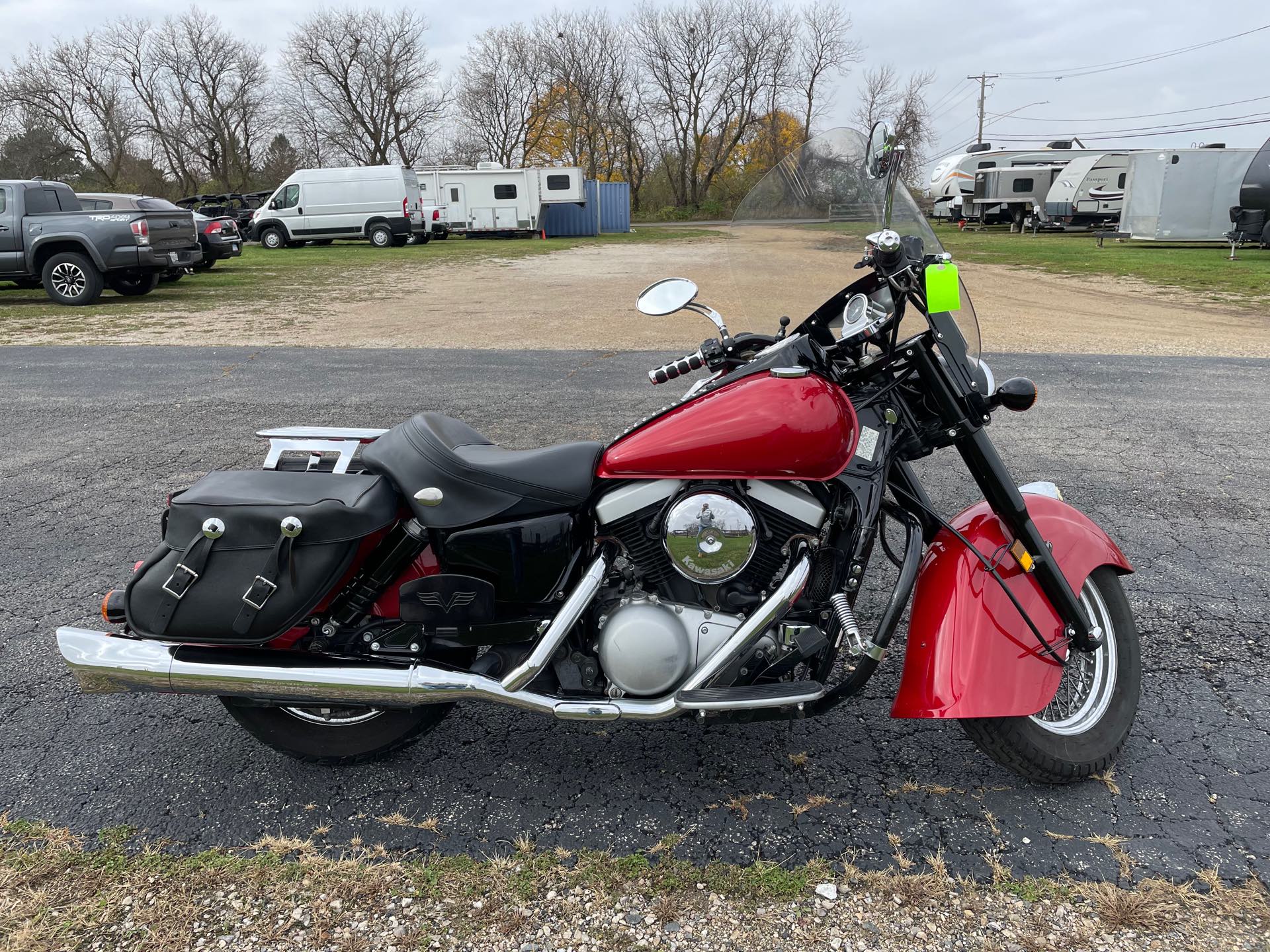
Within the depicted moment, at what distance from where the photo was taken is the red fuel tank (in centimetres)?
221

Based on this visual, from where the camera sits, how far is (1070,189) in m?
32.5

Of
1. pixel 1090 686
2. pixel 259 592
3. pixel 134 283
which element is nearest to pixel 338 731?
pixel 259 592

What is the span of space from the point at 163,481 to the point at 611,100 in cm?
5941

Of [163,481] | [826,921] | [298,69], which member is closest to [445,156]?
[298,69]

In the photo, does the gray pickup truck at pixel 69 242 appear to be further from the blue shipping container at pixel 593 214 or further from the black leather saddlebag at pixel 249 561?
the blue shipping container at pixel 593 214

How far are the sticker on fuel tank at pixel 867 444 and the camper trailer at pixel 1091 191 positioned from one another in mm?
34183

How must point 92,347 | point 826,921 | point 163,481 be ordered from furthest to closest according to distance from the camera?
point 92,347
point 163,481
point 826,921

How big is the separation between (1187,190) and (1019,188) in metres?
13.3

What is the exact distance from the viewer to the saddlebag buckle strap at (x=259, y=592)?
2307mm

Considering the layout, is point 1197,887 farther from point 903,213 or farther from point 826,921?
point 903,213

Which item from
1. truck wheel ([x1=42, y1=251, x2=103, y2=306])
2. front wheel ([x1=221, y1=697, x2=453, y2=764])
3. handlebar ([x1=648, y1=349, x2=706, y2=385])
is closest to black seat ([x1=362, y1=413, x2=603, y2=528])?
handlebar ([x1=648, y1=349, x2=706, y2=385])

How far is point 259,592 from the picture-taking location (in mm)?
2312

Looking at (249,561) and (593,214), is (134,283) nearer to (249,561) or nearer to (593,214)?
(249,561)

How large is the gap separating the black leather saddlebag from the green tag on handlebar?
62.3 inches
